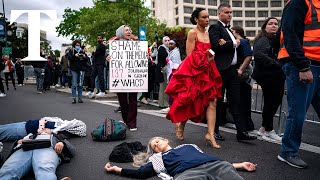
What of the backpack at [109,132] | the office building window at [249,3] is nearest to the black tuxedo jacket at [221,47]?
the backpack at [109,132]

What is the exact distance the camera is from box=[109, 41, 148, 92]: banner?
6738 mm

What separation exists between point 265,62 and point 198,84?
133cm

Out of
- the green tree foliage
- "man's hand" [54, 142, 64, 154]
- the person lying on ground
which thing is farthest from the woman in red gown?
the green tree foliage

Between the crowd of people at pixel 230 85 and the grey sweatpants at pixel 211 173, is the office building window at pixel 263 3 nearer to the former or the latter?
the crowd of people at pixel 230 85

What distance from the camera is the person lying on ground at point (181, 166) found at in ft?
9.98

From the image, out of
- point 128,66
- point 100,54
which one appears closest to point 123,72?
point 128,66

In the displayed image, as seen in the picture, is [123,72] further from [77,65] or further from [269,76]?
[77,65]

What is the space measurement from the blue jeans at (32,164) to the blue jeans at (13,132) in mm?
1339

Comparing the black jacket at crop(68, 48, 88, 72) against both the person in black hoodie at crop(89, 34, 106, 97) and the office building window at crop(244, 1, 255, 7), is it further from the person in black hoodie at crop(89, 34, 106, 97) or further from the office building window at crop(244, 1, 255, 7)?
the office building window at crop(244, 1, 255, 7)

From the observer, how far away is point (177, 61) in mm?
8883

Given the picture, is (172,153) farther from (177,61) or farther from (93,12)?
(93,12)

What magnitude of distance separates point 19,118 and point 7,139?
263cm

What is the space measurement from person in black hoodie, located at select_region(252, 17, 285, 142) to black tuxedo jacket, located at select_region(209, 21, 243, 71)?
2.35ft

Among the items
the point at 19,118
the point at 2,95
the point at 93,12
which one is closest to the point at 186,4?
the point at 93,12
